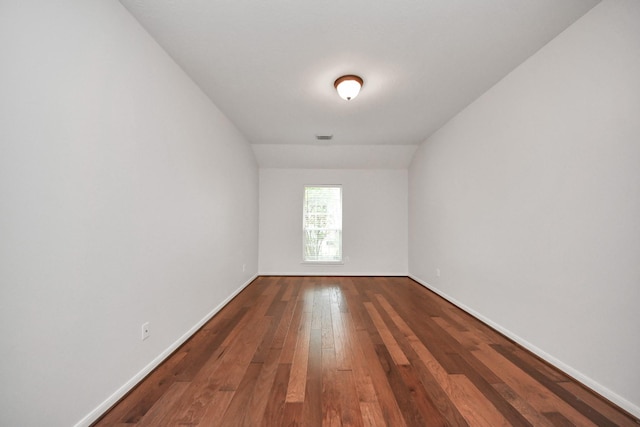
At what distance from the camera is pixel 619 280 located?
5.35 ft

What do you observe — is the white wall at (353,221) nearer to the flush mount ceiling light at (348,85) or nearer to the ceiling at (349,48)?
the ceiling at (349,48)

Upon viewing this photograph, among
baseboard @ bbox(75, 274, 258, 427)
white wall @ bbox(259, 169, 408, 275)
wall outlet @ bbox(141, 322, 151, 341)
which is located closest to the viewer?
baseboard @ bbox(75, 274, 258, 427)

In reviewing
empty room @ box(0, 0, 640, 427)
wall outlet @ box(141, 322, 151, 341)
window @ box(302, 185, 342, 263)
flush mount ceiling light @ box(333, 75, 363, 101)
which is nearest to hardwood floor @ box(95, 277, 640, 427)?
empty room @ box(0, 0, 640, 427)

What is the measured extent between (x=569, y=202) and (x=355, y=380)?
1.99m

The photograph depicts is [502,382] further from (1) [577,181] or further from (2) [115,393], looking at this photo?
(2) [115,393]

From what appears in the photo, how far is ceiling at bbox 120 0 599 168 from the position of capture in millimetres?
1788

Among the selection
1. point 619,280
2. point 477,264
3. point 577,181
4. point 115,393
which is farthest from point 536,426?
point 115,393

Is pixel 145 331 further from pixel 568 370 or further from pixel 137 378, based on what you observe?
pixel 568 370

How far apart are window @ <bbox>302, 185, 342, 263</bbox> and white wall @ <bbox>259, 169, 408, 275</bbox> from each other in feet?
0.46

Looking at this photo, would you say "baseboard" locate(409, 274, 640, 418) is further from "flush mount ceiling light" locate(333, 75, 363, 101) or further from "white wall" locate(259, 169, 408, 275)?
"flush mount ceiling light" locate(333, 75, 363, 101)

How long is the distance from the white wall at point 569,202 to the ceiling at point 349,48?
0.91 ft

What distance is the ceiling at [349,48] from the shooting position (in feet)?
5.87

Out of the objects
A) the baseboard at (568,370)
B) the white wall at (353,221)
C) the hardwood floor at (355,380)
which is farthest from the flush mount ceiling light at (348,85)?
the white wall at (353,221)

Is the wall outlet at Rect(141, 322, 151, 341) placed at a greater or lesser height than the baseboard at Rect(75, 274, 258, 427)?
greater
